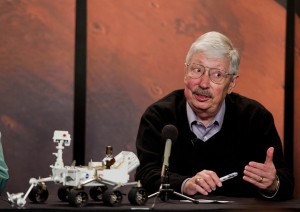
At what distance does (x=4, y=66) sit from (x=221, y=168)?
2.37 metres

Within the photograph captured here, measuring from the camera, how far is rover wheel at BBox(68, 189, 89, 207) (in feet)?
7.85

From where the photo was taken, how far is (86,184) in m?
2.49

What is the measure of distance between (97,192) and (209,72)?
981mm

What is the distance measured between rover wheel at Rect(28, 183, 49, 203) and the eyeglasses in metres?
1.06

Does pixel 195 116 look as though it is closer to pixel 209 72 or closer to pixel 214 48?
pixel 209 72

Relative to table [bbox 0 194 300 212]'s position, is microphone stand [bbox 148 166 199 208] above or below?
above

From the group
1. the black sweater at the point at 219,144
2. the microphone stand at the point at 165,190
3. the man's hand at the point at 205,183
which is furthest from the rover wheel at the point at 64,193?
the black sweater at the point at 219,144

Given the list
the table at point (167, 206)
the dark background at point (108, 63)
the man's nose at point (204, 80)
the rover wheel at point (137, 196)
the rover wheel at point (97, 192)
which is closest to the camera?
the table at point (167, 206)

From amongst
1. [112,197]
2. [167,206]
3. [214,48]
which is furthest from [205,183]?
[214,48]

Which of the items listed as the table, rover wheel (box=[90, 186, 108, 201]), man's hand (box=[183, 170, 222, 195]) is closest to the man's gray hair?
man's hand (box=[183, 170, 222, 195])

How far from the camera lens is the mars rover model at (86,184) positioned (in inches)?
96.2

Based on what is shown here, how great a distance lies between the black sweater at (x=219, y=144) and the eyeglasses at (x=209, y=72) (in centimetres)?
23

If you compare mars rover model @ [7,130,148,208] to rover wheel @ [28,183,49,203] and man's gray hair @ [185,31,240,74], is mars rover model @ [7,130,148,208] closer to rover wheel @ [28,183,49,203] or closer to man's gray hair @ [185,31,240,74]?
rover wheel @ [28,183,49,203]

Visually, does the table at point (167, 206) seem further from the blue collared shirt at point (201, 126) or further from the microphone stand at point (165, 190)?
the blue collared shirt at point (201, 126)
